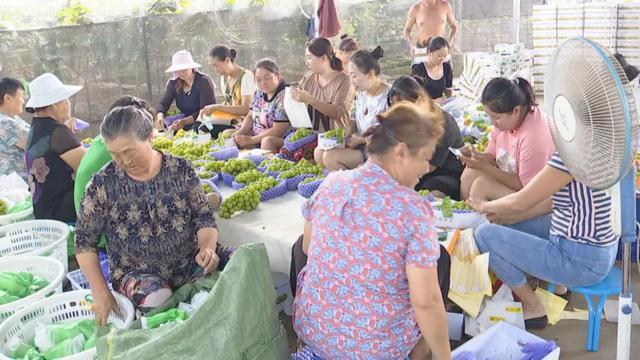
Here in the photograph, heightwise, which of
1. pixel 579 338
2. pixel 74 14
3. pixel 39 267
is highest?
pixel 74 14

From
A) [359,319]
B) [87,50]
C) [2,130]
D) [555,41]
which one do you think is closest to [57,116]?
[2,130]

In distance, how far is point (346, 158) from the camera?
4020 millimetres

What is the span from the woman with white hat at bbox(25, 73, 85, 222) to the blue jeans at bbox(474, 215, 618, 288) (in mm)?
2362

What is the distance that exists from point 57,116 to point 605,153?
117 inches

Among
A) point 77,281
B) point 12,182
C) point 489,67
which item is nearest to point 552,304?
point 77,281

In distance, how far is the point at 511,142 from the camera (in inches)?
123

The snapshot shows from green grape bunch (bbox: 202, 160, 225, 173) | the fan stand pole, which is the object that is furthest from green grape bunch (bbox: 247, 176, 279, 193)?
the fan stand pole

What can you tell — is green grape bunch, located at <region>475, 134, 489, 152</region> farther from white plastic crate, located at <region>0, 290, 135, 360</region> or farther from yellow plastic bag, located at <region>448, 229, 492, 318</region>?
white plastic crate, located at <region>0, 290, 135, 360</region>

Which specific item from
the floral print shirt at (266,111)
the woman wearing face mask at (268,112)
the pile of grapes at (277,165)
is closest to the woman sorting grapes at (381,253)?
the pile of grapes at (277,165)

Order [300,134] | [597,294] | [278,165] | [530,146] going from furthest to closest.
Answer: [300,134] < [278,165] < [530,146] < [597,294]

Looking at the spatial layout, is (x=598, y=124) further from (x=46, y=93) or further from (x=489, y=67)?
(x=489, y=67)

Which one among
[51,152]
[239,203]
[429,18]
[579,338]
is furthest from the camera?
[429,18]

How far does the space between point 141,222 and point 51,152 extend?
1.14m

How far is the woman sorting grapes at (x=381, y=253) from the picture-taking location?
1.87m
